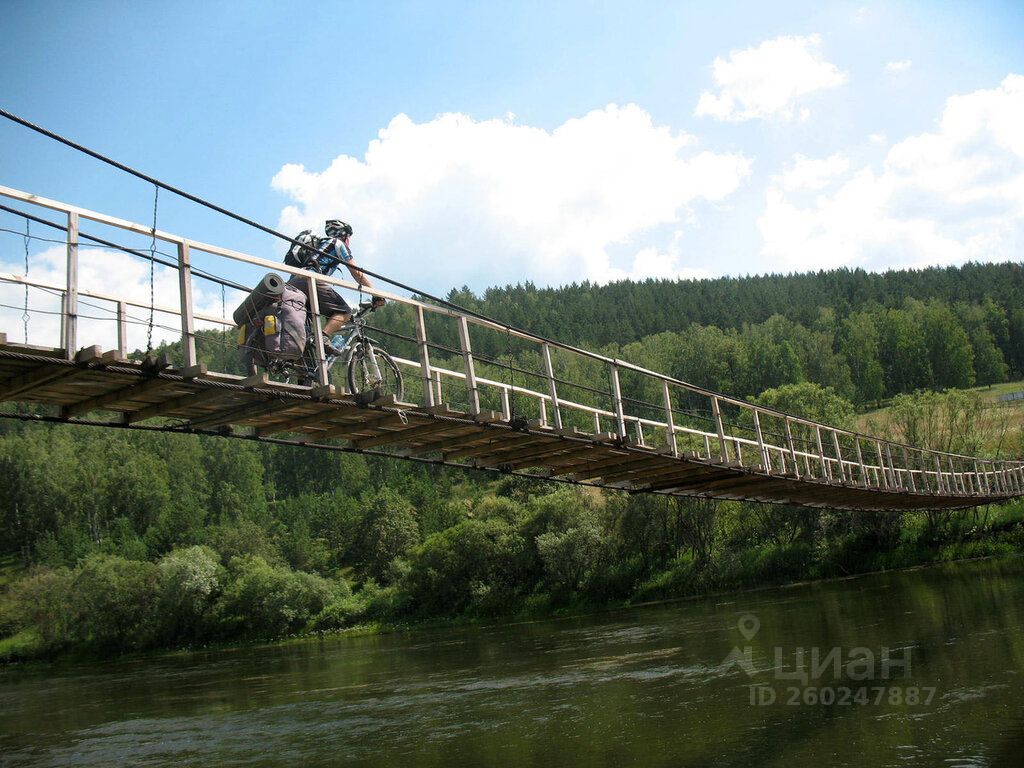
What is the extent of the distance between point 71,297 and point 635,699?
43.0 feet

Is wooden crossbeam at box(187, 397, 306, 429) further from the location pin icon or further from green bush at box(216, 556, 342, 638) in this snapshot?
green bush at box(216, 556, 342, 638)

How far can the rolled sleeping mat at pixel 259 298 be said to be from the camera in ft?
27.7

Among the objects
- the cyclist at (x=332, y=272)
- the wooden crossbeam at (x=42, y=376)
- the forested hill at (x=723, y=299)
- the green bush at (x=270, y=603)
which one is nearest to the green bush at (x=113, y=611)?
the green bush at (x=270, y=603)

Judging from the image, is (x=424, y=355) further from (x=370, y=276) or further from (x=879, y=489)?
(x=879, y=489)

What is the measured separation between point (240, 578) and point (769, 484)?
1769 inches

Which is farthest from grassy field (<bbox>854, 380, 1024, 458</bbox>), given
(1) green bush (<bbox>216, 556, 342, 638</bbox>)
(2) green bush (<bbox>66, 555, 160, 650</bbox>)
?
(2) green bush (<bbox>66, 555, 160, 650</bbox>)

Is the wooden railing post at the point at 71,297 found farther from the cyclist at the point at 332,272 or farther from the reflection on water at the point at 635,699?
the reflection on water at the point at 635,699

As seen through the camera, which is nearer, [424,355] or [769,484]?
[424,355]

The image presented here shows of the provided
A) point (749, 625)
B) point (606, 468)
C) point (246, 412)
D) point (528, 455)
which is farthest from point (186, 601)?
point (246, 412)

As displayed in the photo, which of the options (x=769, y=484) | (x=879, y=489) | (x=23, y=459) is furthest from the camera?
(x=23, y=459)

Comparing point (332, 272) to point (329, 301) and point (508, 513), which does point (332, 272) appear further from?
point (508, 513)


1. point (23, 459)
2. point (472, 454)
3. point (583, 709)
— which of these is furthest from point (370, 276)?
point (23, 459)

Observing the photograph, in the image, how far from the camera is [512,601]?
1870 inches

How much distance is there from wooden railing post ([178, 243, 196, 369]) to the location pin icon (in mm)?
18181
